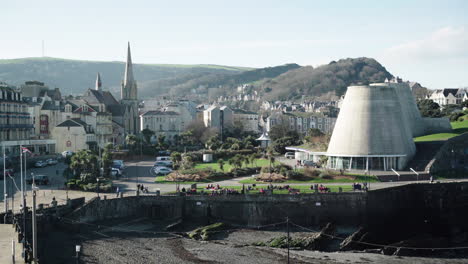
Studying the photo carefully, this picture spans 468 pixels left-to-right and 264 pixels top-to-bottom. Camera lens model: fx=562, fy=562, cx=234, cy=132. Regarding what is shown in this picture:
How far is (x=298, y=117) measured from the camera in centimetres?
13562

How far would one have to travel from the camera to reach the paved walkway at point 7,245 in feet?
95.3

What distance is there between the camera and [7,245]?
32156 mm

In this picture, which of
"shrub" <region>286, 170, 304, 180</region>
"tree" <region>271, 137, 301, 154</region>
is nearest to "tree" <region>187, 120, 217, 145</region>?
"tree" <region>271, 137, 301, 154</region>

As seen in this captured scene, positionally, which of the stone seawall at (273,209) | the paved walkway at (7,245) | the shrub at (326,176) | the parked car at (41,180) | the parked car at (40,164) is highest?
the parked car at (40,164)

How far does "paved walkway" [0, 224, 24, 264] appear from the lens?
29062 millimetres

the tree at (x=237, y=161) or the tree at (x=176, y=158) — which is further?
the tree at (x=176, y=158)

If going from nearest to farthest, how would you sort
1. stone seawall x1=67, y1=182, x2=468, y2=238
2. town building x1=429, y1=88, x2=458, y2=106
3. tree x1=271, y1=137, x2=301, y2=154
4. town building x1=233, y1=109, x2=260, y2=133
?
stone seawall x1=67, y1=182, x2=468, y2=238, tree x1=271, y1=137, x2=301, y2=154, town building x1=233, y1=109, x2=260, y2=133, town building x1=429, y1=88, x2=458, y2=106

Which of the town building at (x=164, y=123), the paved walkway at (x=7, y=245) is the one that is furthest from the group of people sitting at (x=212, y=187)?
the town building at (x=164, y=123)

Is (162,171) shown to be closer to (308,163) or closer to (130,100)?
Result: (308,163)

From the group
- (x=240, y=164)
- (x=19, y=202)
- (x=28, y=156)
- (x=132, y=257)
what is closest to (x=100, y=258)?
(x=132, y=257)

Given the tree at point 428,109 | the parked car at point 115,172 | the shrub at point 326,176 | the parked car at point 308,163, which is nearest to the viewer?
the shrub at point 326,176

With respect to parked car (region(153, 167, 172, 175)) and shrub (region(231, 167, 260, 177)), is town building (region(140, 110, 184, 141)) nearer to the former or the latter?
parked car (region(153, 167, 172, 175))

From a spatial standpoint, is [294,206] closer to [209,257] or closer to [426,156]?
[209,257]

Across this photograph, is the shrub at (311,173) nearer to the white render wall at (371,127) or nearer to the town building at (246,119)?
the white render wall at (371,127)
